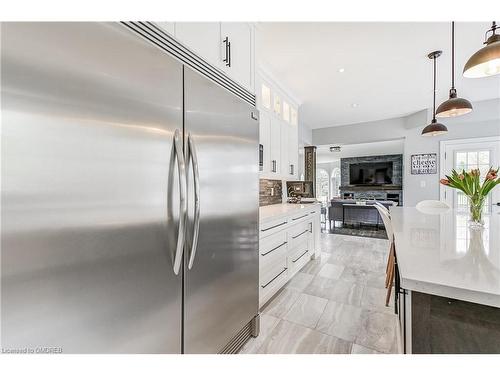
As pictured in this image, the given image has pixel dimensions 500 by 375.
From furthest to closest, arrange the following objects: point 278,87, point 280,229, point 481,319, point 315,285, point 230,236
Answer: point 278,87, point 315,285, point 280,229, point 230,236, point 481,319

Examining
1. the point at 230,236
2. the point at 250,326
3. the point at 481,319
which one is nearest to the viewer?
the point at 481,319

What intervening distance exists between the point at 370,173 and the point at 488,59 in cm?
929

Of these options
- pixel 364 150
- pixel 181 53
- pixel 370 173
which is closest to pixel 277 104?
pixel 181 53

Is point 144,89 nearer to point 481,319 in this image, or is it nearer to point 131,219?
point 131,219

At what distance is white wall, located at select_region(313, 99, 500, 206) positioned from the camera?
14.4ft

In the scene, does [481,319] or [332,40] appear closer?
[481,319]

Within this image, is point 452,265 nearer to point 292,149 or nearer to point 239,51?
point 239,51

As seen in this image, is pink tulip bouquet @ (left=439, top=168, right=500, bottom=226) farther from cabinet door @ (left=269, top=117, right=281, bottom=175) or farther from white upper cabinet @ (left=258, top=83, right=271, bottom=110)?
white upper cabinet @ (left=258, top=83, right=271, bottom=110)

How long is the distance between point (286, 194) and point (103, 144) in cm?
358

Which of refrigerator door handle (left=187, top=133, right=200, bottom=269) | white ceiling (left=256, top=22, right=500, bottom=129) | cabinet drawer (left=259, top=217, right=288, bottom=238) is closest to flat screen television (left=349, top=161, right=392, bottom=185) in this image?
white ceiling (left=256, top=22, right=500, bottom=129)

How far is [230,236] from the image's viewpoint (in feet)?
4.56

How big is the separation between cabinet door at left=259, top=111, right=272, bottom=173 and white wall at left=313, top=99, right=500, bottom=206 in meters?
3.45

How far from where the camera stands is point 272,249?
2.20 meters
